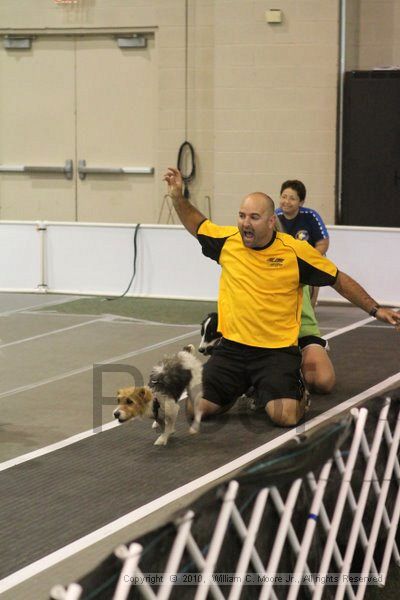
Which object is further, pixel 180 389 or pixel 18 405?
pixel 18 405

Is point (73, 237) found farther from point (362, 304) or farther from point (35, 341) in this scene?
point (362, 304)

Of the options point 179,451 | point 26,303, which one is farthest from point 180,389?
point 26,303

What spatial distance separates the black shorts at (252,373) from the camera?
646 cm

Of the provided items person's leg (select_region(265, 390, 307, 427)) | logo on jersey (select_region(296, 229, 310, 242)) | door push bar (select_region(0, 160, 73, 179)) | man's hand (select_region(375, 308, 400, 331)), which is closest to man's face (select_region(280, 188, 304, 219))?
logo on jersey (select_region(296, 229, 310, 242))

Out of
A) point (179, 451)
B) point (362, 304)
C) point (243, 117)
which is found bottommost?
point (179, 451)

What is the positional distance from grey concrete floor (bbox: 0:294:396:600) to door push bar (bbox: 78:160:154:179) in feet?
9.70

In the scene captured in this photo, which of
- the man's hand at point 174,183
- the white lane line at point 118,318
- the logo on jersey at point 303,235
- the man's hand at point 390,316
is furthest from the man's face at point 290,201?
the man's hand at point 390,316

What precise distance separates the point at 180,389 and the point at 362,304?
3.95 feet

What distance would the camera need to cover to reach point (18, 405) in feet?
→ 23.4

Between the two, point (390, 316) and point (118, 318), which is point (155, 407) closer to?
point (390, 316)

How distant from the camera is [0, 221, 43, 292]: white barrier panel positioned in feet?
40.3

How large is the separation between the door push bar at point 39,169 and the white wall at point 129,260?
2454 mm

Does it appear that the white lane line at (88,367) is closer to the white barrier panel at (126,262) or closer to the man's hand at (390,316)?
the white barrier panel at (126,262)

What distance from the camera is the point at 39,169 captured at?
14734mm
